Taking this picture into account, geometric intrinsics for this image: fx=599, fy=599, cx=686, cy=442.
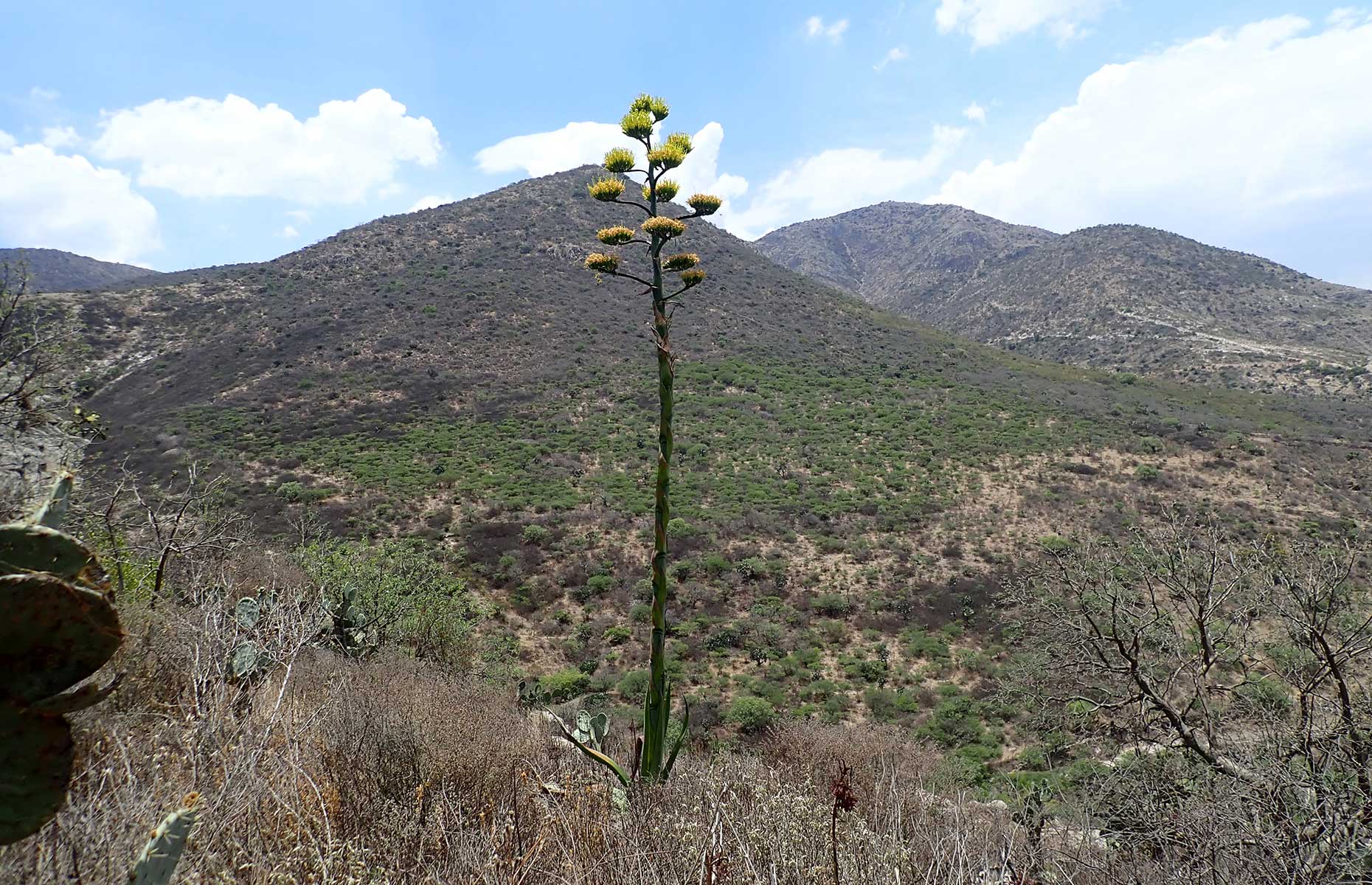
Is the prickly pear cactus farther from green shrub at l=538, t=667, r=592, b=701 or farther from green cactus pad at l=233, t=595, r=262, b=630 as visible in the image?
green shrub at l=538, t=667, r=592, b=701

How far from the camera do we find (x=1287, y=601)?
17.9 ft

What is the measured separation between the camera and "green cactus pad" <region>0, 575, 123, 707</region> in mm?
1510

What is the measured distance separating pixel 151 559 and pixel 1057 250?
82423 mm

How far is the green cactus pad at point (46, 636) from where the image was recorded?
4.95 ft

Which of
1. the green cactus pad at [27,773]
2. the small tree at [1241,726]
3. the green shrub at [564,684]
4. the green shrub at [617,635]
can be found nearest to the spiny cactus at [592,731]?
the small tree at [1241,726]

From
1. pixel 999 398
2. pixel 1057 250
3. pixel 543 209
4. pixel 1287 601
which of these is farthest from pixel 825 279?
pixel 1287 601

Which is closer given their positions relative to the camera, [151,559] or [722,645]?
[151,559]

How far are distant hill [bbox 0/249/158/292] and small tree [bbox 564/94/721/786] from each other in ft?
274

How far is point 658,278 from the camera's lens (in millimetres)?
3254

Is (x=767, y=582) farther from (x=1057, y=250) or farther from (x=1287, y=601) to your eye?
(x=1057, y=250)

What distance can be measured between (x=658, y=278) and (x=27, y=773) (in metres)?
2.88

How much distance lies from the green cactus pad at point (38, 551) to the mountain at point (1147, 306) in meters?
55.1

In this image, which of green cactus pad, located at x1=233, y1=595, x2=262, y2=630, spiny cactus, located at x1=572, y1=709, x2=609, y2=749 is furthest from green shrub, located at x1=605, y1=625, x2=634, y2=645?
green cactus pad, located at x1=233, y1=595, x2=262, y2=630

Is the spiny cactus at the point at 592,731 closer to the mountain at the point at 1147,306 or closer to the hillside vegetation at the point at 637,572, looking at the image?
the hillside vegetation at the point at 637,572
